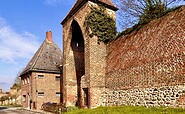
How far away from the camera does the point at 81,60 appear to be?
75.2ft

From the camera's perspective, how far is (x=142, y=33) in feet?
49.1

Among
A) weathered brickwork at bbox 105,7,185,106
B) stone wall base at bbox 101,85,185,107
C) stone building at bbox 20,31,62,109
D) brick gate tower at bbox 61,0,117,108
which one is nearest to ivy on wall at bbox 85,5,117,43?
brick gate tower at bbox 61,0,117,108

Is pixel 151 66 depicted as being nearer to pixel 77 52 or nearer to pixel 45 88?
pixel 77 52

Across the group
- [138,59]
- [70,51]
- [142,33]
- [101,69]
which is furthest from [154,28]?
[70,51]

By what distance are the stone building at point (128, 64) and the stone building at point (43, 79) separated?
28.4 ft

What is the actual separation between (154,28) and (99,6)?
6.44 meters

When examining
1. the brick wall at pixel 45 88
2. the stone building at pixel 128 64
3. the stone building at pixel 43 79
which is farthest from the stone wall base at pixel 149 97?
the stone building at pixel 43 79

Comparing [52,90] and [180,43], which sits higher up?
[180,43]

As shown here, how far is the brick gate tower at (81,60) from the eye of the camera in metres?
17.7

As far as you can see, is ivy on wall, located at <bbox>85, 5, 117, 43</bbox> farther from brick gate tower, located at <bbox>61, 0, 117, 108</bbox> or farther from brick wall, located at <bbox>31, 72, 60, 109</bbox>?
brick wall, located at <bbox>31, 72, 60, 109</bbox>

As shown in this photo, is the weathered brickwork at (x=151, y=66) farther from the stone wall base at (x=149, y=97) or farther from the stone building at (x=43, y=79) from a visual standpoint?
the stone building at (x=43, y=79)

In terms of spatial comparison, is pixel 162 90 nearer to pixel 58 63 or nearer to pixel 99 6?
pixel 99 6

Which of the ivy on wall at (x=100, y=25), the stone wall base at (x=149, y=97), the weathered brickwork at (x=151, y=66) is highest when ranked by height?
the ivy on wall at (x=100, y=25)

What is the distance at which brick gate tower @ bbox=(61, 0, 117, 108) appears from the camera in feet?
58.2
